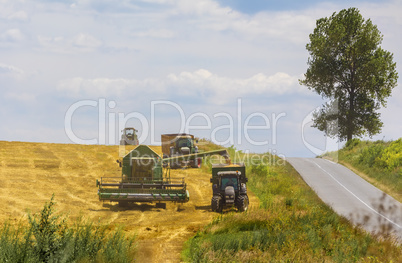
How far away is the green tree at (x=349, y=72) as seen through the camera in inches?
2265

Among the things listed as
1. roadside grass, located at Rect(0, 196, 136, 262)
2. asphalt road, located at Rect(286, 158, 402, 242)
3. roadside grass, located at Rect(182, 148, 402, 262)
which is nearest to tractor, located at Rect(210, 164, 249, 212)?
roadside grass, located at Rect(182, 148, 402, 262)

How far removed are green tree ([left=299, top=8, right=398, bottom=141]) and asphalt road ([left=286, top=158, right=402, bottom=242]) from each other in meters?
9.01

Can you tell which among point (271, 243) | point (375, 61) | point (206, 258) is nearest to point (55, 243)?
point (206, 258)

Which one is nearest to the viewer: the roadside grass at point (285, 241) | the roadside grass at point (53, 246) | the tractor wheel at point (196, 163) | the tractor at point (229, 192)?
the roadside grass at point (53, 246)

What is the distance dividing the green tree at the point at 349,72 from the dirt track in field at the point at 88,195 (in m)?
26.4

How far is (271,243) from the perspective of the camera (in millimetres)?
16453

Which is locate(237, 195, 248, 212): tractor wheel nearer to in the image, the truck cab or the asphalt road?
the asphalt road

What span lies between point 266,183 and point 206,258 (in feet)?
72.8

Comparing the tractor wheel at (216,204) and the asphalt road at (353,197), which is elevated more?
the tractor wheel at (216,204)

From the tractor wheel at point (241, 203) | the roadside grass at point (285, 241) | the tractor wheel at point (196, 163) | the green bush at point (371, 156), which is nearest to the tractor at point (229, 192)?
the tractor wheel at point (241, 203)

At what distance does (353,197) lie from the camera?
36.8 metres

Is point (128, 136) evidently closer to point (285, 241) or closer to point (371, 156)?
point (371, 156)

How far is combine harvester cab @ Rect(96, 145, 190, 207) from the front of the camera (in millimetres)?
24234

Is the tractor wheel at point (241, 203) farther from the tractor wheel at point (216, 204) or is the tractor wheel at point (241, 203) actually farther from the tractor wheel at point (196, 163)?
the tractor wheel at point (196, 163)
